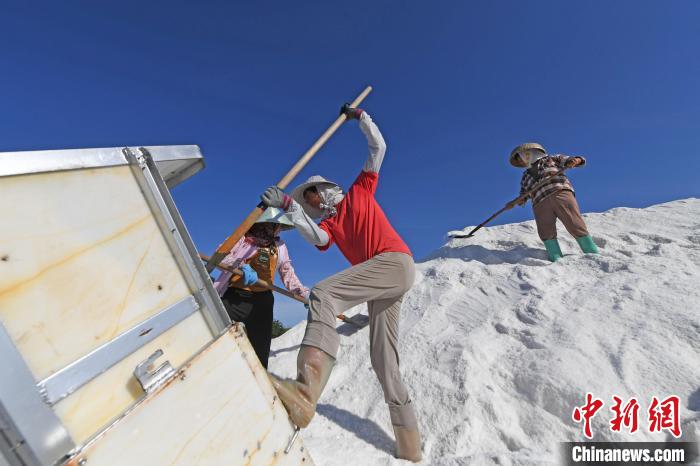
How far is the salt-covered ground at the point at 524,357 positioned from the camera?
2648 mm

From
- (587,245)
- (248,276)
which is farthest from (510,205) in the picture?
(248,276)

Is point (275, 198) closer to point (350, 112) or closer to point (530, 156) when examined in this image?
point (350, 112)

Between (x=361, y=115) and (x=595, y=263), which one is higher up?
(x=361, y=115)

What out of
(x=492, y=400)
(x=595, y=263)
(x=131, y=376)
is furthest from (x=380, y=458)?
(x=595, y=263)

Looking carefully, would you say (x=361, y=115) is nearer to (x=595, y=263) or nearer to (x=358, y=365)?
(x=358, y=365)

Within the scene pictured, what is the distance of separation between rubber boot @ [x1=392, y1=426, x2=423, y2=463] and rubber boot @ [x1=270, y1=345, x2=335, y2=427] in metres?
0.94

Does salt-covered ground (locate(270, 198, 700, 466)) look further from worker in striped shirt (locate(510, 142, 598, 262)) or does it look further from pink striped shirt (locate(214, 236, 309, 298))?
pink striped shirt (locate(214, 236, 309, 298))

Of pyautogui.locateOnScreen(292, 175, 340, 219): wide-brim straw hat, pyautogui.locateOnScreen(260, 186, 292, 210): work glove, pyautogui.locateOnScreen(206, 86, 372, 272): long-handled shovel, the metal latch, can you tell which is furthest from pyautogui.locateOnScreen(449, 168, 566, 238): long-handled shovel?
the metal latch

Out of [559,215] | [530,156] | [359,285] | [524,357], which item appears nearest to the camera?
[359,285]

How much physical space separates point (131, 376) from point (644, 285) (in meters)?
5.08

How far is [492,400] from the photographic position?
294 centimetres

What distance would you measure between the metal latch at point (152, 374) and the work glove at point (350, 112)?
10.3 ft

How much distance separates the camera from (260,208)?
3.17 metres

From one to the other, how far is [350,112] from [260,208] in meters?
1.61
